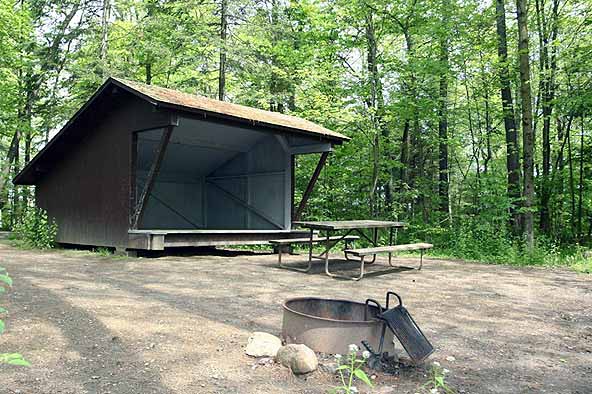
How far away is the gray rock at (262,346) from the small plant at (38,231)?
30.2ft

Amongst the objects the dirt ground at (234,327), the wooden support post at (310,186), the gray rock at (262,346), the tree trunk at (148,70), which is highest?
the tree trunk at (148,70)

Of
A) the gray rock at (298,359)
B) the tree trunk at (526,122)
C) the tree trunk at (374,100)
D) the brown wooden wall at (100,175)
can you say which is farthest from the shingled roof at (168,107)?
the gray rock at (298,359)

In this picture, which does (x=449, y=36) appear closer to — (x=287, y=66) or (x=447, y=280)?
(x=287, y=66)

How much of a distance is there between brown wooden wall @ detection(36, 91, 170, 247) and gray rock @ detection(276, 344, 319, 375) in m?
6.12

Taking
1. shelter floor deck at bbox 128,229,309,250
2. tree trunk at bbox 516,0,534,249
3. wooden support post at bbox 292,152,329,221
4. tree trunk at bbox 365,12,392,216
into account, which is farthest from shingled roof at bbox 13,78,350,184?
tree trunk at bbox 516,0,534,249

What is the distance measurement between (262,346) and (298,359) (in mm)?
372

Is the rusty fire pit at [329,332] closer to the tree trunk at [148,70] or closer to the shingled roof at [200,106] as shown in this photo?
the shingled roof at [200,106]

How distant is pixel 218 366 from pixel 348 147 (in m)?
11.1

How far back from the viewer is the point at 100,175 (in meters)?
9.48

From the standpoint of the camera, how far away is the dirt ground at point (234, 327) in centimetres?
247

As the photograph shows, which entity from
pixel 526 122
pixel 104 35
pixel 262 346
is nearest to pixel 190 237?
pixel 262 346

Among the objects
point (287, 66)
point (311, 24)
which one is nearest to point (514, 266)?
point (287, 66)

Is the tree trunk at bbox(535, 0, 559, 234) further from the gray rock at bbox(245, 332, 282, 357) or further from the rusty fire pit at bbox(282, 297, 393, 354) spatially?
the gray rock at bbox(245, 332, 282, 357)

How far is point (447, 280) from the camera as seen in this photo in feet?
21.1
